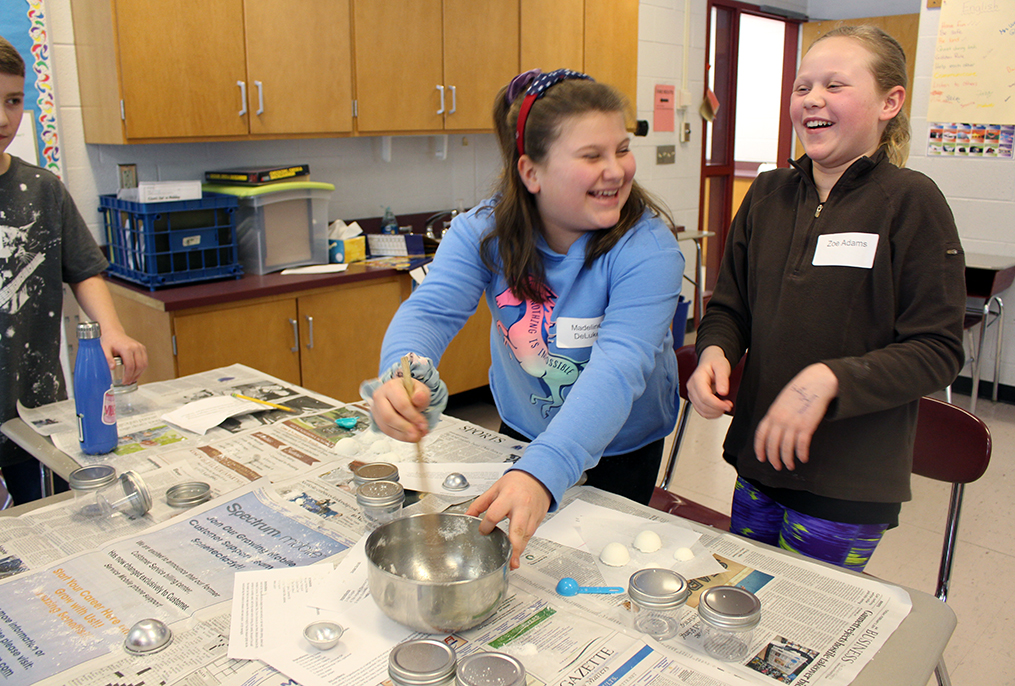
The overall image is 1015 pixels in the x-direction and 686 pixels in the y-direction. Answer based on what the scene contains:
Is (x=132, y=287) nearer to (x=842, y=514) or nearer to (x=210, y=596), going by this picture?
(x=210, y=596)

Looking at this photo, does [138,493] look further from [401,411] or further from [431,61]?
[431,61]

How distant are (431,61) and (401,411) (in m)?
2.76

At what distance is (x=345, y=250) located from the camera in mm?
3471

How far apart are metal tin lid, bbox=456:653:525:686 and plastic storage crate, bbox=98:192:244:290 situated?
240 centimetres

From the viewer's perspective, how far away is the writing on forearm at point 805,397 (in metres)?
1.11

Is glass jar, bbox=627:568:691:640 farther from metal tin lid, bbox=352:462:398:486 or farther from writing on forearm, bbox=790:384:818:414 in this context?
metal tin lid, bbox=352:462:398:486

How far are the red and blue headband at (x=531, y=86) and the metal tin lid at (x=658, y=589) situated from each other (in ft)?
2.68

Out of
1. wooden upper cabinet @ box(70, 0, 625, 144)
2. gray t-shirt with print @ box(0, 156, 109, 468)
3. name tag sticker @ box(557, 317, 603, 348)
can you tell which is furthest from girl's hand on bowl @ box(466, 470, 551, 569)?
wooden upper cabinet @ box(70, 0, 625, 144)

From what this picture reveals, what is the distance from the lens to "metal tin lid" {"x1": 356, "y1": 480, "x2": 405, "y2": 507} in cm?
121

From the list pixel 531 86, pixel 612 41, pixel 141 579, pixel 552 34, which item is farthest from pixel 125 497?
pixel 612 41

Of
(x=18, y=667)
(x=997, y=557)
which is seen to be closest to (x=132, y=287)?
(x=18, y=667)

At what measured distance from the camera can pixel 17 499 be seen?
196 centimetres

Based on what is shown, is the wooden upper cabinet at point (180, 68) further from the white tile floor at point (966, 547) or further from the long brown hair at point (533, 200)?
the white tile floor at point (966, 547)

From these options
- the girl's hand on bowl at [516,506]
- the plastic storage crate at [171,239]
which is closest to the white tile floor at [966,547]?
the girl's hand on bowl at [516,506]
